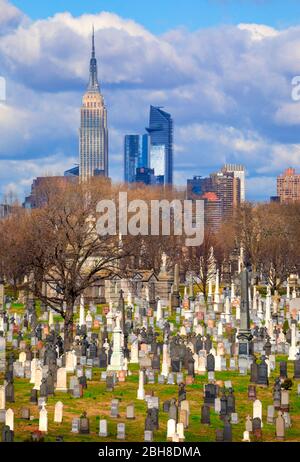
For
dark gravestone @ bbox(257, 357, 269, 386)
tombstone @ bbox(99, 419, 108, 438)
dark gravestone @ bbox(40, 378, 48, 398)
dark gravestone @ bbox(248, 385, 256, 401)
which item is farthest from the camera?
dark gravestone @ bbox(257, 357, 269, 386)

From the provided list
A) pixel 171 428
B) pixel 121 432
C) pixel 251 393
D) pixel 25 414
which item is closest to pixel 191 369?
pixel 251 393

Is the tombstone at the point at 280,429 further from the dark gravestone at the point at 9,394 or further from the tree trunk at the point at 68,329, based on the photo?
the tree trunk at the point at 68,329

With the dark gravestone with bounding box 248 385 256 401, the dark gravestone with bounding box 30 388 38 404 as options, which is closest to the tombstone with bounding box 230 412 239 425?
the dark gravestone with bounding box 248 385 256 401

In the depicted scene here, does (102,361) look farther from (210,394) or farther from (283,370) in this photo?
(210,394)

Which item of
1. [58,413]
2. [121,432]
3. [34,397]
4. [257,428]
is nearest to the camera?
[121,432]

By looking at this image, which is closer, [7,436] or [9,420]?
[7,436]

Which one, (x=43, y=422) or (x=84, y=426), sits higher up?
(x=43, y=422)

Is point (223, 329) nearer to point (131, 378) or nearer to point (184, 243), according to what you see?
point (131, 378)

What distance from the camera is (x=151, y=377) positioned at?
37531 millimetres

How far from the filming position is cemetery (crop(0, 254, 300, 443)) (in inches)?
1145

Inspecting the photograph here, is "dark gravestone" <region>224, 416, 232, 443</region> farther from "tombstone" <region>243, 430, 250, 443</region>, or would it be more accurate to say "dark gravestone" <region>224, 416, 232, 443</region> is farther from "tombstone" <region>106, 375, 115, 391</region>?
"tombstone" <region>106, 375, 115, 391</region>
